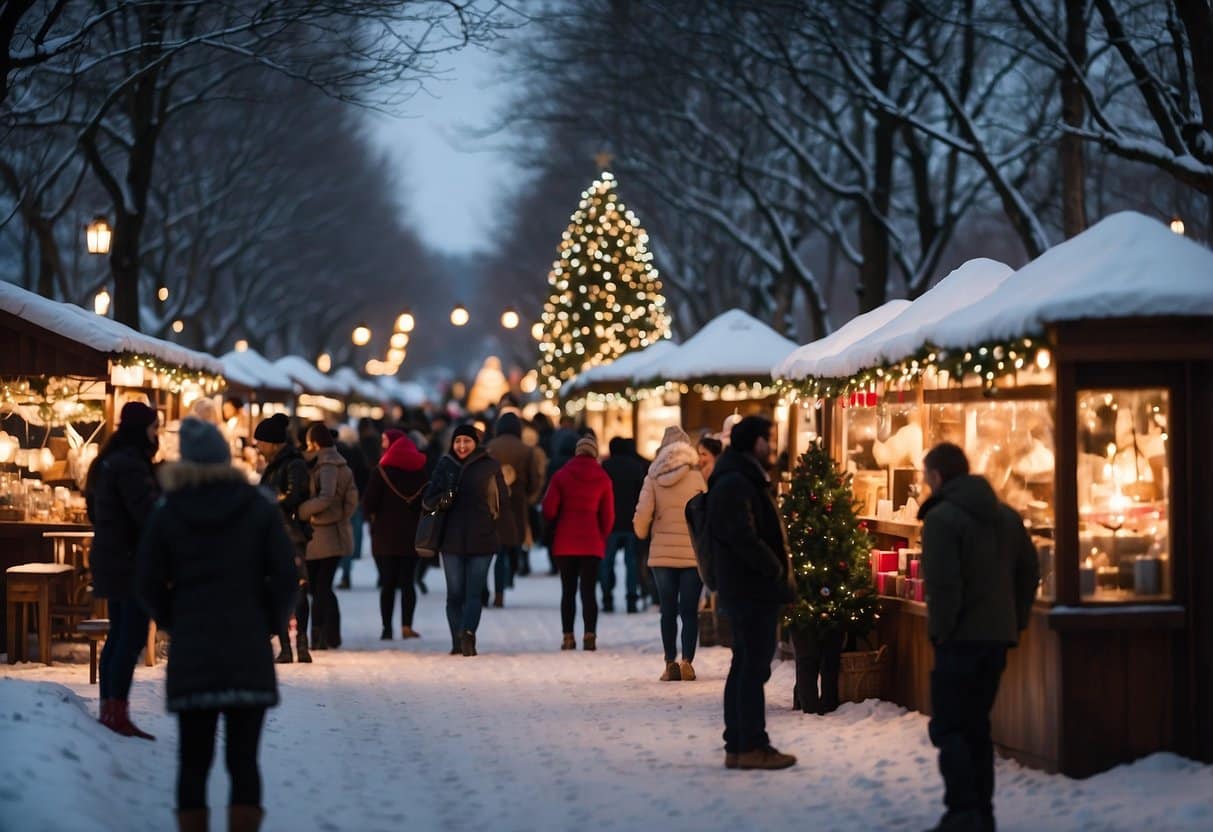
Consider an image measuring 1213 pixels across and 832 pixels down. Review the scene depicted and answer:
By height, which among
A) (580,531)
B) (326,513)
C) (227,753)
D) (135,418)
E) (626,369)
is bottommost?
(227,753)

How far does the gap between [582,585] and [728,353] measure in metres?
8.22

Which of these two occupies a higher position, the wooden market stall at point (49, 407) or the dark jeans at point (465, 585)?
the wooden market stall at point (49, 407)

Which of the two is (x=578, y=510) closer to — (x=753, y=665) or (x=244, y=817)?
(x=753, y=665)

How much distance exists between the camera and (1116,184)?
43.6m

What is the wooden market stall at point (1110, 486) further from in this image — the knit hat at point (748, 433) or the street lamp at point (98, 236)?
the street lamp at point (98, 236)

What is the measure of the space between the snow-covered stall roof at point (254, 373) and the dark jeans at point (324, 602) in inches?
473

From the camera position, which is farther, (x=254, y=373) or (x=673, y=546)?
(x=254, y=373)

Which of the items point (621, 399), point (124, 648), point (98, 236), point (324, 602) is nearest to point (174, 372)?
point (324, 602)

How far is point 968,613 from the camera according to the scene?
8.45 m

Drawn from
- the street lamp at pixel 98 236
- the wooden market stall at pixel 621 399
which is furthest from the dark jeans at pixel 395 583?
the street lamp at pixel 98 236

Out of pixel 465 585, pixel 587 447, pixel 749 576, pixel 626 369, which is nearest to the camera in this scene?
pixel 749 576

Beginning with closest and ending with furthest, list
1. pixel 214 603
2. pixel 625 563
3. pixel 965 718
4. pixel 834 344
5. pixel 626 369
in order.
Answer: pixel 214 603 → pixel 965 718 → pixel 834 344 → pixel 625 563 → pixel 626 369

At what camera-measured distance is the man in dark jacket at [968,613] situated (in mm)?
8375

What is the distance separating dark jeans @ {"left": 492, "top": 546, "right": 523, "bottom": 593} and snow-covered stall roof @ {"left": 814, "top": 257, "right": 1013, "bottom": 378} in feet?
24.7
